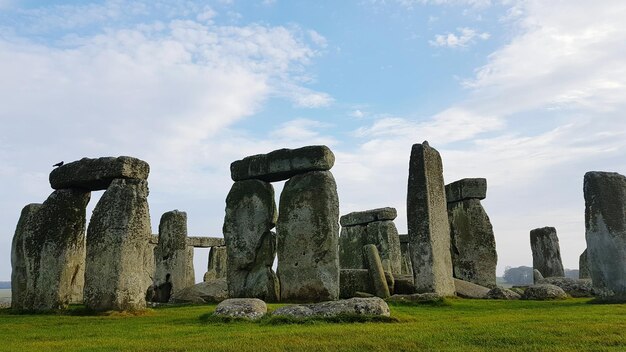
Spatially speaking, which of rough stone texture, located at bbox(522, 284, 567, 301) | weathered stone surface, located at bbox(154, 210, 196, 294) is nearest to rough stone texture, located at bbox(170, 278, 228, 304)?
weathered stone surface, located at bbox(154, 210, 196, 294)

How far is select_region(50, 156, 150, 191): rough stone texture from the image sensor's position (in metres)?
12.7

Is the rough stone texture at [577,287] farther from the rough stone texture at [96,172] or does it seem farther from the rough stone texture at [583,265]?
the rough stone texture at [96,172]

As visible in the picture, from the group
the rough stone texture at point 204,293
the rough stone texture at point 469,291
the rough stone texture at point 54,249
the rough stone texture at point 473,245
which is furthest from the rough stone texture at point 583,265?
the rough stone texture at point 54,249

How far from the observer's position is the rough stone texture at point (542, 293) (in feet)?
49.5

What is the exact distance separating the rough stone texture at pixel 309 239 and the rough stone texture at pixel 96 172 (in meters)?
4.23

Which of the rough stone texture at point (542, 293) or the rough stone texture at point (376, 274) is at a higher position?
the rough stone texture at point (376, 274)

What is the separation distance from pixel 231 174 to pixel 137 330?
8.58m

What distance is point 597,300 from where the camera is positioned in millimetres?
12938

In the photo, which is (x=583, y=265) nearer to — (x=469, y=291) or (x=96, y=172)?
(x=469, y=291)

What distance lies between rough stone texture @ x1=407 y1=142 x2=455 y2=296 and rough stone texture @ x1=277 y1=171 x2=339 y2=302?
2108 millimetres

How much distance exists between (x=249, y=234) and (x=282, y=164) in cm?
229

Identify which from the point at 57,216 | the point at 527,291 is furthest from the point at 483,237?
the point at 57,216

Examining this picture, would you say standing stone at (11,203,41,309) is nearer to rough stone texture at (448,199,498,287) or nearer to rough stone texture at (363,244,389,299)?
rough stone texture at (363,244,389,299)

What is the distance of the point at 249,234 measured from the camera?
16.7 meters
